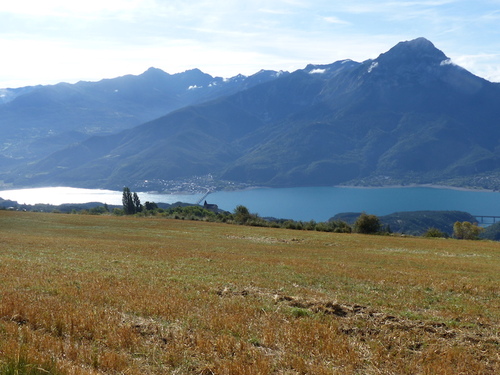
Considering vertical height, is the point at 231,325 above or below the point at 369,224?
above

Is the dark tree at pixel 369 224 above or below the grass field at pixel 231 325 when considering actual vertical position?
below

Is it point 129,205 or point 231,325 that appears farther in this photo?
point 129,205

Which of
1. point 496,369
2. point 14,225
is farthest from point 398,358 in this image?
point 14,225

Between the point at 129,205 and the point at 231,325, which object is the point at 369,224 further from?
the point at 129,205

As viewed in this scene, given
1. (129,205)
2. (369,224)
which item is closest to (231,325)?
(369,224)

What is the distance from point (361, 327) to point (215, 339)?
3.88m

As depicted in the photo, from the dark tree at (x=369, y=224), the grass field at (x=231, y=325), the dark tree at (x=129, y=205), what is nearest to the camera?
the grass field at (x=231, y=325)

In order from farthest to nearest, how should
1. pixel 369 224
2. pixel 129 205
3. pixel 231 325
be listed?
1. pixel 129 205
2. pixel 369 224
3. pixel 231 325

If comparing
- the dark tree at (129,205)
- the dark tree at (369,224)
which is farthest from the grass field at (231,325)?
the dark tree at (129,205)

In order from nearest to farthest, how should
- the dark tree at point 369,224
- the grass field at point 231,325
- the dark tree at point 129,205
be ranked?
1. the grass field at point 231,325
2. the dark tree at point 369,224
3. the dark tree at point 129,205

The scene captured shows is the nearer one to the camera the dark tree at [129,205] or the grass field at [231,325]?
the grass field at [231,325]

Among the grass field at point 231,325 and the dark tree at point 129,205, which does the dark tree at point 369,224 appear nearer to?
the grass field at point 231,325

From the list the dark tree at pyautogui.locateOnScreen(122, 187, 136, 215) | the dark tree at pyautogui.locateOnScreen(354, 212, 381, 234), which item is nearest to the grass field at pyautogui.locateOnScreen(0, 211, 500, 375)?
the dark tree at pyautogui.locateOnScreen(354, 212, 381, 234)

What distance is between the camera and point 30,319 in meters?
9.73
